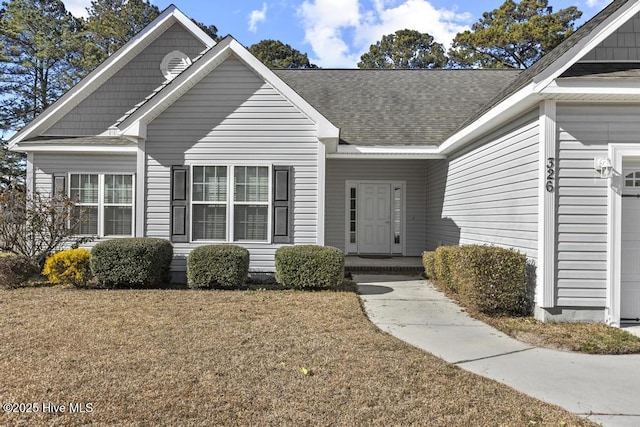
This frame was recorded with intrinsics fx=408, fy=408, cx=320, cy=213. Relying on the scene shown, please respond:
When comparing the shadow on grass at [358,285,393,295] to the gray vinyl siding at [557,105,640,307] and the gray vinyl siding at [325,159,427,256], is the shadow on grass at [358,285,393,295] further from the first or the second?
the gray vinyl siding at [325,159,427,256]

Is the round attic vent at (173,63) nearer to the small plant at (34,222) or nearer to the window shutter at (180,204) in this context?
the window shutter at (180,204)

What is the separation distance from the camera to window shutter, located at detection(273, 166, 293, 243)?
27.4 ft

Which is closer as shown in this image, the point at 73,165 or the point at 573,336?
the point at 573,336

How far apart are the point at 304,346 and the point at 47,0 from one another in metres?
30.5

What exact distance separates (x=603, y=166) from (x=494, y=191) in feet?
6.33

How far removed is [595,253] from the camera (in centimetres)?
560

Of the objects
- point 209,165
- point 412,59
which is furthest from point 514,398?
point 412,59

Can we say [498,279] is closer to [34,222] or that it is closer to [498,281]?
[498,281]

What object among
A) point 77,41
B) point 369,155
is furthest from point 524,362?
point 77,41

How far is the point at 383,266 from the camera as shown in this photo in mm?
9984

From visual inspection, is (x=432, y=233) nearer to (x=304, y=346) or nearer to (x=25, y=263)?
(x=304, y=346)

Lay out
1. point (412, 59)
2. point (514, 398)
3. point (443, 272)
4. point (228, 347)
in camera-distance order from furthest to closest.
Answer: point (412, 59) → point (443, 272) → point (228, 347) → point (514, 398)

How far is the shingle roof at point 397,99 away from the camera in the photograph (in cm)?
1067

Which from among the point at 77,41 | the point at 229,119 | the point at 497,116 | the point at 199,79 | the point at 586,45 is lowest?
the point at 497,116
